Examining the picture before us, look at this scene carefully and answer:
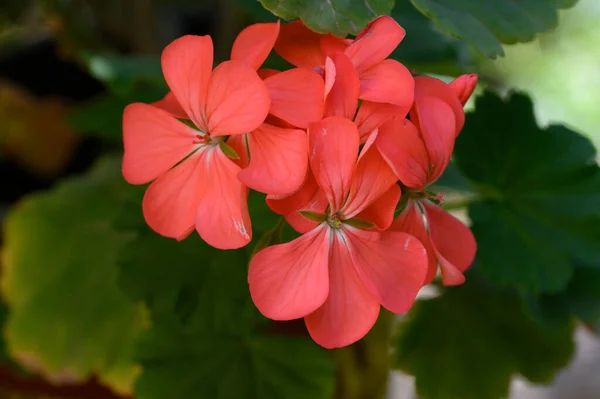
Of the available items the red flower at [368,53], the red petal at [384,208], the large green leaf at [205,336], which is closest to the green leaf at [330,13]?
the red flower at [368,53]

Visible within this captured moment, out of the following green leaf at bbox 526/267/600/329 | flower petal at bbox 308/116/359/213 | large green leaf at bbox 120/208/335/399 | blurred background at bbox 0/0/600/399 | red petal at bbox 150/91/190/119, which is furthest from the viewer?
blurred background at bbox 0/0/600/399

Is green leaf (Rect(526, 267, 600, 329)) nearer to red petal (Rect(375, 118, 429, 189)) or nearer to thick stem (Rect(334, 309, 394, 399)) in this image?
thick stem (Rect(334, 309, 394, 399))

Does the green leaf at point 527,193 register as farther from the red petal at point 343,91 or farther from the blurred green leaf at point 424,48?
the red petal at point 343,91

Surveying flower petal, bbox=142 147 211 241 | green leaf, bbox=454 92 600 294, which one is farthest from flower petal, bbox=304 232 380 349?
green leaf, bbox=454 92 600 294

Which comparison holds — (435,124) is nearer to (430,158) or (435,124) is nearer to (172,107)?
(430,158)

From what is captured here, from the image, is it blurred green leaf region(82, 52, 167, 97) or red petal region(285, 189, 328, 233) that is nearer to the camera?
red petal region(285, 189, 328, 233)

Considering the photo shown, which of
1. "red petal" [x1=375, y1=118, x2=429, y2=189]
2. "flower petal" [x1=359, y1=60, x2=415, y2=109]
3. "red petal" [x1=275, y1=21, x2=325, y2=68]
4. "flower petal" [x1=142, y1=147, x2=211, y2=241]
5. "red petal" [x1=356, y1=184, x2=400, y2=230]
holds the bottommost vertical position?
"flower petal" [x1=142, y1=147, x2=211, y2=241]

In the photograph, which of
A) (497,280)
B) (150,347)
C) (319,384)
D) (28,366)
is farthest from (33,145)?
(497,280)
